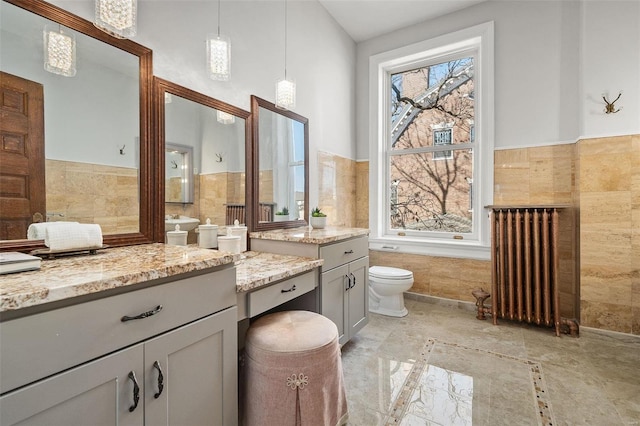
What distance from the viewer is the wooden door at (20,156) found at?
112cm

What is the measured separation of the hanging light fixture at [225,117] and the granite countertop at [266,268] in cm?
94

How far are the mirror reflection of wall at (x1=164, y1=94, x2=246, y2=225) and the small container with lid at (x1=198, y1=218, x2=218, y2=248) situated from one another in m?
0.04

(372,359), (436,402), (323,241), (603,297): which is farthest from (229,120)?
(603,297)

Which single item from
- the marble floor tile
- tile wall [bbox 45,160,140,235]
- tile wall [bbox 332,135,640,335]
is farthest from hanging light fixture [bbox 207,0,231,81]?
tile wall [bbox 332,135,640,335]

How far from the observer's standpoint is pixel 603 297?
246 cm

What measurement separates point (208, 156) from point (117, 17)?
0.82m

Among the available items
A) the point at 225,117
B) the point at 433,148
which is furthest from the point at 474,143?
the point at 225,117

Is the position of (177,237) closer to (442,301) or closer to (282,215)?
(282,215)

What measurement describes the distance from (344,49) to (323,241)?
276 centimetres

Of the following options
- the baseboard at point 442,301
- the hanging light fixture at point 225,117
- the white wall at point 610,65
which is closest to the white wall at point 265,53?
the hanging light fixture at point 225,117

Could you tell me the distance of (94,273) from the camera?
0.90m

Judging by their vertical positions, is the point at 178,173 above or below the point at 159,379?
above

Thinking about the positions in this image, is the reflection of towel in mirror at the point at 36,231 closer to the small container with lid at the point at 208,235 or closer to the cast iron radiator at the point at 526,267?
the small container with lid at the point at 208,235

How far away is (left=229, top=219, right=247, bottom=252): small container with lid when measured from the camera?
2.01 metres
